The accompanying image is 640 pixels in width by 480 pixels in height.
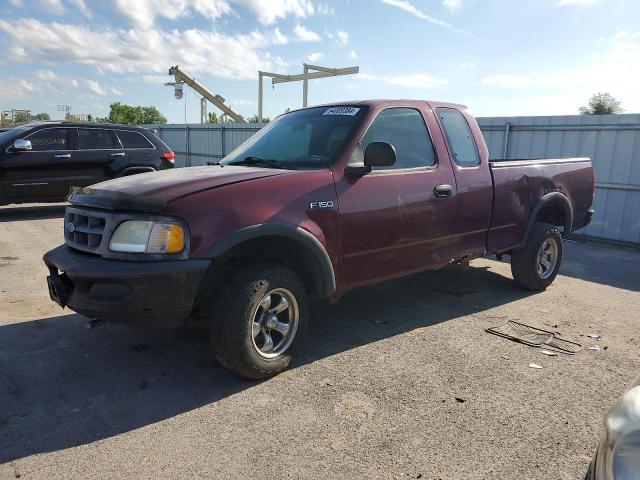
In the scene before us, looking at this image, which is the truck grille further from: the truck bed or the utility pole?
the utility pole

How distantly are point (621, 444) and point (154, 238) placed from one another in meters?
2.55

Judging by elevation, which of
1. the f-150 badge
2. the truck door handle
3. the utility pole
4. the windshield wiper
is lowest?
the f-150 badge

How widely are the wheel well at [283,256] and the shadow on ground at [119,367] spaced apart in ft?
2.15

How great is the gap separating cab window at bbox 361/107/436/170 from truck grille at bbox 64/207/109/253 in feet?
6.75

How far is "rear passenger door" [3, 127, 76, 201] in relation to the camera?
931cm

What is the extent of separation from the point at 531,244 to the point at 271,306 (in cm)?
337

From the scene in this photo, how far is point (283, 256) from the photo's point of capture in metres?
3.78

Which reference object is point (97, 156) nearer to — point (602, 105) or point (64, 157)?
point (64, 157)

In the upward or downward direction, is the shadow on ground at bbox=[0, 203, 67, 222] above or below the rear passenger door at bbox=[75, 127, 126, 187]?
below

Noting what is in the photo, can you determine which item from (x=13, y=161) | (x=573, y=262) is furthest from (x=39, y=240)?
(x=573, y=262)

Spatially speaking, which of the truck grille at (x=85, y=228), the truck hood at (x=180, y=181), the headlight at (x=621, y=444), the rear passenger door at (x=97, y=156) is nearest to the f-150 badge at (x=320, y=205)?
the truck hood at (x=180, y=181)

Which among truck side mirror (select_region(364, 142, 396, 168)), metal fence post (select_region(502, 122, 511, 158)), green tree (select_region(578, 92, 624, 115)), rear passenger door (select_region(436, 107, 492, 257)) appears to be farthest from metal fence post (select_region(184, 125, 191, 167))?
green tree (select_region(578, 92, 624, 115))

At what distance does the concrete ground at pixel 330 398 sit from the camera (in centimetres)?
267

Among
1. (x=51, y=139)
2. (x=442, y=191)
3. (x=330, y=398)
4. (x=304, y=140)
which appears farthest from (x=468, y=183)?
(x=51, y=139)
